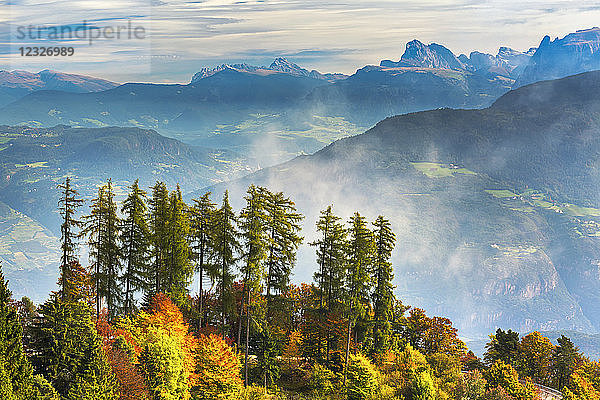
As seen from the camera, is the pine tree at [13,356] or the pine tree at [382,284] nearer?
the pine tree at [13,356]

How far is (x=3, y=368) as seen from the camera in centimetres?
2392

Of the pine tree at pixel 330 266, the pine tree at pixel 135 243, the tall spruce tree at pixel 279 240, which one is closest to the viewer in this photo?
the tall spruce tree at pixel 279 240

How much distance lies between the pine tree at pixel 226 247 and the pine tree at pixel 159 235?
19.9 ft

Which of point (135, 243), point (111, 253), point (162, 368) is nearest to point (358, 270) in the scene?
point (162, 368)

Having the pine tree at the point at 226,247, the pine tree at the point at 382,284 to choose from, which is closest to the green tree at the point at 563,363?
the pine tree at the point at 382,284

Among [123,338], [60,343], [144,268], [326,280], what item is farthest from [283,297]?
[60,343]

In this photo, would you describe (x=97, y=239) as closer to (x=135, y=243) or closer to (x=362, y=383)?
(x=135, y=243)

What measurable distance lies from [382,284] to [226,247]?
1624 centimetres

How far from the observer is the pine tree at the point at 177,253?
47.8m

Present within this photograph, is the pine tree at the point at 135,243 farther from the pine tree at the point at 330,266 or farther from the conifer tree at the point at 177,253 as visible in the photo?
the pine tree at the point at 330,266

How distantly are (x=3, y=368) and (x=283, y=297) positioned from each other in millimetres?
27823

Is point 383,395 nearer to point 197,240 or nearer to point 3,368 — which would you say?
point 197,240

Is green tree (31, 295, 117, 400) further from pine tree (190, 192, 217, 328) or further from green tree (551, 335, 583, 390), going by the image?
green tree (551, 335, 583, 390)

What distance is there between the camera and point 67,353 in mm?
29344
